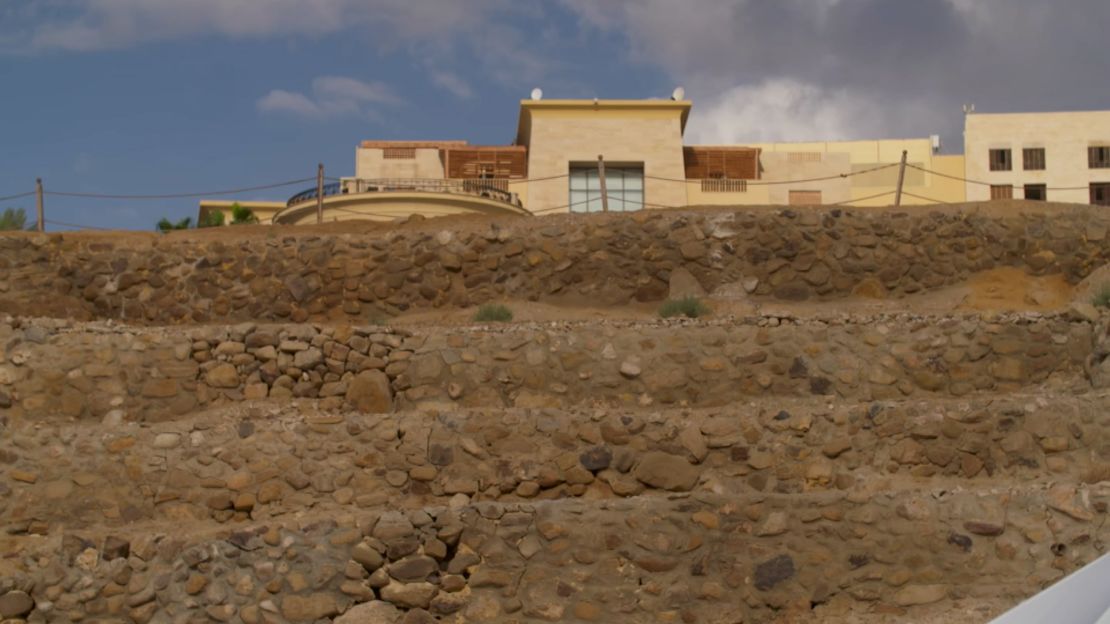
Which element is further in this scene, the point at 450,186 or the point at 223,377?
the point at 450,186

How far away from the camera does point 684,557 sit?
9.89 metres

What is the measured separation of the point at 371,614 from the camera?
9656 millimetres

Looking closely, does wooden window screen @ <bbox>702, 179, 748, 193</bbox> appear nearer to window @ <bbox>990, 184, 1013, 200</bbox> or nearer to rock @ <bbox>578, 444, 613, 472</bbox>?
window @ <bbox>990, 184, 1013, 200</bbox>

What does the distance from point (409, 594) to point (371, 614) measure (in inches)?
12.6

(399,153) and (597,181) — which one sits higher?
(399,153)

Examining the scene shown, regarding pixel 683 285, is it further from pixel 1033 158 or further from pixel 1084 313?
pixel 1033 158

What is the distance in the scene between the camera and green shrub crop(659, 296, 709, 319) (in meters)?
15.0

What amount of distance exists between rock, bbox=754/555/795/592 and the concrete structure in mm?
34205

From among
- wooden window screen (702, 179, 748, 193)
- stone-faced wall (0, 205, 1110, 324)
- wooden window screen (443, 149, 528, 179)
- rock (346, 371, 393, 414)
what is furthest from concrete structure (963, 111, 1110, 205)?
rock (346, 371, 393, 414)

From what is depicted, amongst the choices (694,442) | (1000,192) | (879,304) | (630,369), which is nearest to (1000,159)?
(1000,192)

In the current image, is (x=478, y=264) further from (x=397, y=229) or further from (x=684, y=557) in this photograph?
(x=684, y=557)

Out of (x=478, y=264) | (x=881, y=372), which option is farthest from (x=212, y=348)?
(x=881, y=372)

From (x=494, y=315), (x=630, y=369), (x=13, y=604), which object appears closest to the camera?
(x=13, y=604)

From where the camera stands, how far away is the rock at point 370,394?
486 inches
